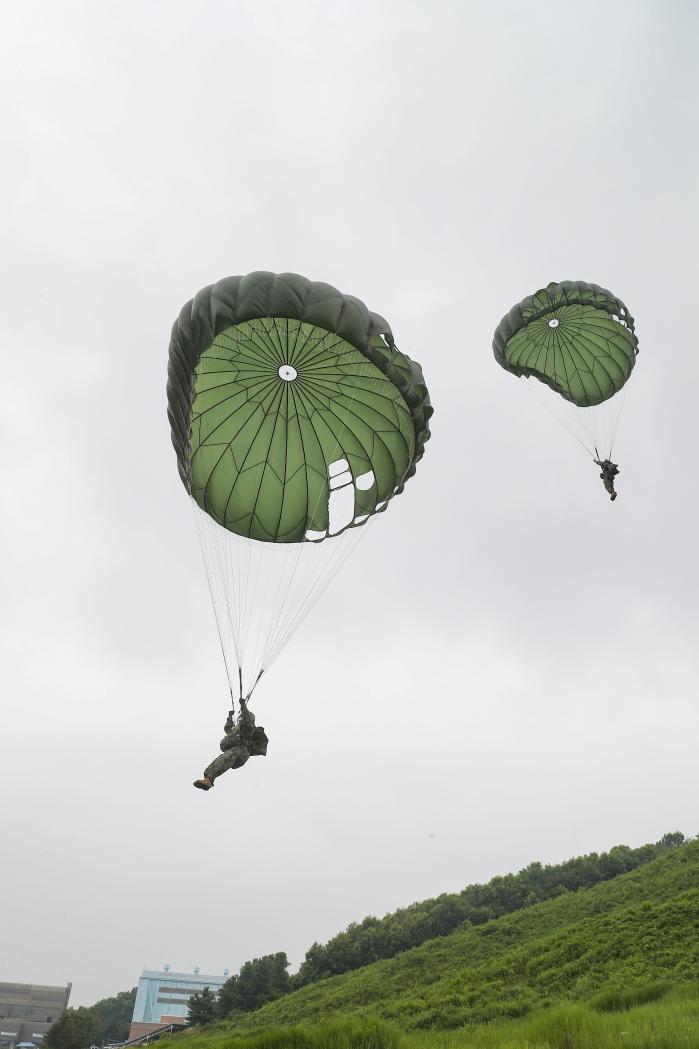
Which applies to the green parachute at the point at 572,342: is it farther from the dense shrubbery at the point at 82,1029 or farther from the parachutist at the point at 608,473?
the dense shrubbery at the point at 82,1029

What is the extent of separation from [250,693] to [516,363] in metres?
12.3

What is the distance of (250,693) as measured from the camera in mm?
10023

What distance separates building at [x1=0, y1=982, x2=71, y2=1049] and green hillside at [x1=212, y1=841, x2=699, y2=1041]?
56.0 metres

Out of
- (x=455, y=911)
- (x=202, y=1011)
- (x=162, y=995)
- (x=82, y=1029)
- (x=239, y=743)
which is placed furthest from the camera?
(x=162, y=995)

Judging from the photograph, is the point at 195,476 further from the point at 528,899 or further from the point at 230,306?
the point at 528,899

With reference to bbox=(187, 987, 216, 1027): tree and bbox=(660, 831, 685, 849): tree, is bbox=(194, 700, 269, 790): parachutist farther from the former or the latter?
bbox=(660, 831, 685, 849): tree

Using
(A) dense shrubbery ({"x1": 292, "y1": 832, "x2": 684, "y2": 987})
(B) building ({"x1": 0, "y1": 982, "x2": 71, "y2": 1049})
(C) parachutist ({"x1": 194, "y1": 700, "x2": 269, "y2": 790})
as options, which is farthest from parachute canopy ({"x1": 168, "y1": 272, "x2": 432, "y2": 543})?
(B) building ({"x1": 0, "y1": 982, "x2": 71, "y2": 1049})

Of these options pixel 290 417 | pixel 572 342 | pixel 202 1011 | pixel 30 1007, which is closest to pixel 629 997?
pixel 290 417

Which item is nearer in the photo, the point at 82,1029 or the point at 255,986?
the point at 255,986

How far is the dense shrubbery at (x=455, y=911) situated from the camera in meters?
33.7

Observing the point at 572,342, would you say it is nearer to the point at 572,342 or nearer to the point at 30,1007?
the point at 572,342

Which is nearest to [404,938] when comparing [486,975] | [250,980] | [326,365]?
[250,980]

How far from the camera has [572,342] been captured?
58.7 ft

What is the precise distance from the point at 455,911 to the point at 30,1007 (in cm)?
6154
